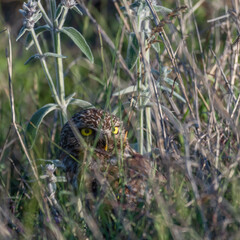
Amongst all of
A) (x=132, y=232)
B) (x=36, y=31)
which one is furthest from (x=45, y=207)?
(x=36, y=31)

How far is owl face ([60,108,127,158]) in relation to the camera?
9.44ft

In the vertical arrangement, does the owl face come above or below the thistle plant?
below

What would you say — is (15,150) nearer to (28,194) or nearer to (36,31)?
(28,194)

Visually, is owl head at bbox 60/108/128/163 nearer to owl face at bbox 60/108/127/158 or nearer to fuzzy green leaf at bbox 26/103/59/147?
owl face at bbox 60/108/127/158

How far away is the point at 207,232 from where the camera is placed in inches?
72.5

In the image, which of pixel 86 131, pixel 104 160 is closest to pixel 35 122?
pixel 86 131

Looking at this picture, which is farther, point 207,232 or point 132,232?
point 132,232

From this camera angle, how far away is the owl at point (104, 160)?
2.28 metres

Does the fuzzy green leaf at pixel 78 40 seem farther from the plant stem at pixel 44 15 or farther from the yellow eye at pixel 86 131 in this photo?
the yellow eye at pixel 86 131

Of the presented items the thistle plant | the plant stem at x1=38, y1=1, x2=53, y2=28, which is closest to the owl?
the thistle plant

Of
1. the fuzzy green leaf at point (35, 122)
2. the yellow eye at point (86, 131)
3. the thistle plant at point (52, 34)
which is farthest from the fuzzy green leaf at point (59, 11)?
the yellow eye at point (86, 131)

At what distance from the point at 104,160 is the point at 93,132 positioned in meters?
0.24

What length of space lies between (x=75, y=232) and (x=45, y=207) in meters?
0.20

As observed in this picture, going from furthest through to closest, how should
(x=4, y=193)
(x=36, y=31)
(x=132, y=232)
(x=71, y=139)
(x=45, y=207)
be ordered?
(x=71, y=139) < (x=36, y=31) < (x=4, y=193) < (x=45, y=207) < (x=132, y=232)
